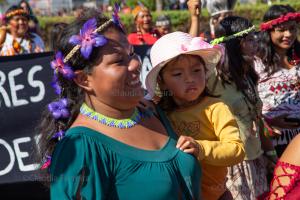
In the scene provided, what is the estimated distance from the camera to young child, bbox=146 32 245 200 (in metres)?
2.57

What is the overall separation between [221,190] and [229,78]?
1406 mm

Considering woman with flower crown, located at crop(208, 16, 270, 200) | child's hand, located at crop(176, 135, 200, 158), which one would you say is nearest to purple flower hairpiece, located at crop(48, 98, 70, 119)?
child's hand, located at crop(176, 135, 200, 158)

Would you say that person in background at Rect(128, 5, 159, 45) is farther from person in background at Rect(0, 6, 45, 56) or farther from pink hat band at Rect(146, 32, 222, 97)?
pink hat band at Rect(146, 32, 222, 97)

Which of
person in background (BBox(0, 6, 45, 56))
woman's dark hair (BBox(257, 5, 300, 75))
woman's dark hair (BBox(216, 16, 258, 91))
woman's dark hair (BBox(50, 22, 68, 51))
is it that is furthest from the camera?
person in background (BBox(0, 6, 45, 56))

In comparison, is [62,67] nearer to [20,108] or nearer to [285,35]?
[20,108]

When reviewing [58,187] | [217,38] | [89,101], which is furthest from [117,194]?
[217,38]

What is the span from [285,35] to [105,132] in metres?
3.32

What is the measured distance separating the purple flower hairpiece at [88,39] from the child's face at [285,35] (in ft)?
10.4

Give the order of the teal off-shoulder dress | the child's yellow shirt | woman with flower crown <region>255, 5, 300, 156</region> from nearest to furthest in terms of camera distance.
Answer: the teal off-shoulder dress < the child's yellow shirt < woman with flower crown <region>255, 5, 300, 156</region>

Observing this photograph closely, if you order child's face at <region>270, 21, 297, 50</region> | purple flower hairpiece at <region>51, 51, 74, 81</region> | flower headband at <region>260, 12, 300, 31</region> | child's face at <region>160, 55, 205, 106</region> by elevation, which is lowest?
child's face at <region>270, 21, 297, 50</region>

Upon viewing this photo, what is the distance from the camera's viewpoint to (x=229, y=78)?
4023 millimetres

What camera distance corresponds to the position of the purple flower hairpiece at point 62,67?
2219 millimetres

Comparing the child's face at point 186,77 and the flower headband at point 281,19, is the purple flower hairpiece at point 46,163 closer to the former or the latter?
the child's face at point 186,77

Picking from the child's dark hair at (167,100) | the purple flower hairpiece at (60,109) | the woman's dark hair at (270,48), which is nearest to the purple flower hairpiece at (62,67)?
the purple flower hairpiece at (60,109)
